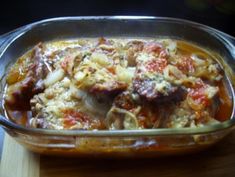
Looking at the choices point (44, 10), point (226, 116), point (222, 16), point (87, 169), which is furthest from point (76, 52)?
point (222, 16)

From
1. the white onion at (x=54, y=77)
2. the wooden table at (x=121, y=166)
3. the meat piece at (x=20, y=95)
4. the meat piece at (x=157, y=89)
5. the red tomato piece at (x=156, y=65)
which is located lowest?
the wooden table at (x=121, y=166)

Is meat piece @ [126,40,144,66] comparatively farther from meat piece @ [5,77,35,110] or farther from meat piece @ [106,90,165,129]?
meat piece @ [5,77,35,110]

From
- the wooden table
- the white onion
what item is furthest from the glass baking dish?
the white onion

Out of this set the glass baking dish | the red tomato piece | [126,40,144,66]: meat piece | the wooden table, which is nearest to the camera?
the glass baking dish

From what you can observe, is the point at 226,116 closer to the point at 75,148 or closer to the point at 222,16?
the point at 75,148

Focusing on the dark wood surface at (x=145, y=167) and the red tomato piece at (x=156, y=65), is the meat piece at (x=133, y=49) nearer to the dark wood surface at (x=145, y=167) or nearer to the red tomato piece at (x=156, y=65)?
the red tomato piece at (x=156, y=65)

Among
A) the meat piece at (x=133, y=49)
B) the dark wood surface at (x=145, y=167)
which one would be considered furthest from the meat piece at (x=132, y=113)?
the meat piece at (x=133, y=49)
